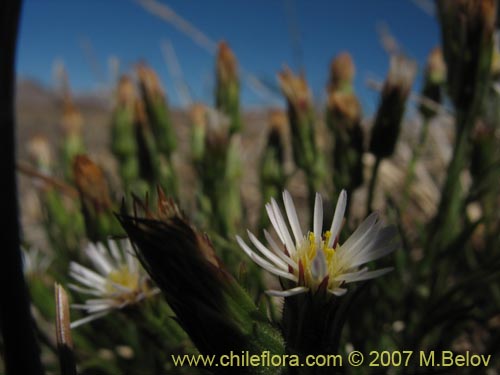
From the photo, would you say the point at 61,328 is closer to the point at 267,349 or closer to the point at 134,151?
the point at 267,349

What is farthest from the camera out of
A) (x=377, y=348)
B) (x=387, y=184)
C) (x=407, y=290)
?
(x=387, y=184)

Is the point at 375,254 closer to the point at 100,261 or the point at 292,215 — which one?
the point at 292,215

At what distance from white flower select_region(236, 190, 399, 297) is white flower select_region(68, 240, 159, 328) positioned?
20 cm

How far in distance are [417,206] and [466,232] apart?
1011mm

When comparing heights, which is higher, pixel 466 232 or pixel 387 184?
pixel 387 184

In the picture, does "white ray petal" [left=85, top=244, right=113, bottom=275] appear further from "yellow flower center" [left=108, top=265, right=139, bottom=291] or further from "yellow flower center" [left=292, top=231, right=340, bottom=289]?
"yellow flower center" [left=292, top=231, right=340, bottom=289]

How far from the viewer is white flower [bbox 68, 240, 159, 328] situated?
56 centimetres

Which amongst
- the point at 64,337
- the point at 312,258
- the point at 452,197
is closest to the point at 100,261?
the point at 64,337

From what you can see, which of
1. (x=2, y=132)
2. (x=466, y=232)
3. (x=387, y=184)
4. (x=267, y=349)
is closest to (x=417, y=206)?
(x=387, y=184)

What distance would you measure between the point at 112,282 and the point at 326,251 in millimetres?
265

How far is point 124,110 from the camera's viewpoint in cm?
133

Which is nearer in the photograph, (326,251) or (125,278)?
(326,251)

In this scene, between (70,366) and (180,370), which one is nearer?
(70,366)

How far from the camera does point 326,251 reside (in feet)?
1.32
